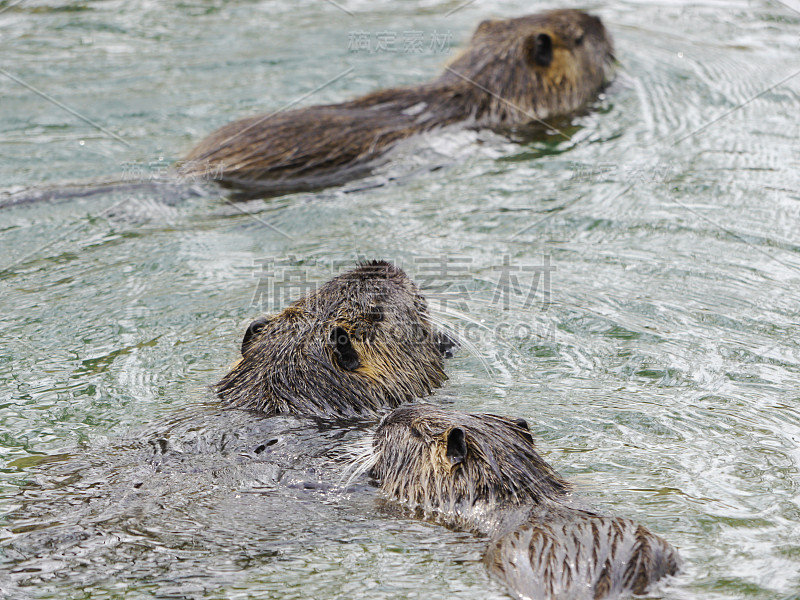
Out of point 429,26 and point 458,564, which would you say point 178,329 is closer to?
point 458,564

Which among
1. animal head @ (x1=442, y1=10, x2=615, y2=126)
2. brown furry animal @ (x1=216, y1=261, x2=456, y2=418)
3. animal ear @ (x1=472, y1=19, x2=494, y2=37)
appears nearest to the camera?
brown furry animal @ (x1=216, y1=261, x2=456, y2=418)

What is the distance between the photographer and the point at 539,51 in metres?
7.54

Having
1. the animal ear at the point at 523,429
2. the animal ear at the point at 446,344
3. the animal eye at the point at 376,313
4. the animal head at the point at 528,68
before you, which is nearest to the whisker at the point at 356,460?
the animal ear at the point at 523,429

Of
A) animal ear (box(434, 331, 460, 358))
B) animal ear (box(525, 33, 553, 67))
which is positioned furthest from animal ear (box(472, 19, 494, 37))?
animal ear (box(434, 331, 460, 358))

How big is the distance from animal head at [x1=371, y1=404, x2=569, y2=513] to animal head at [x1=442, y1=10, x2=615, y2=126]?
4.31m

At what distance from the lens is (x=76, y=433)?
398 centimetres

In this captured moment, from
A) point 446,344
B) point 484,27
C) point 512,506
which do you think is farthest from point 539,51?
point 512,506

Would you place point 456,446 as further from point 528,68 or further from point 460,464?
point 528,68

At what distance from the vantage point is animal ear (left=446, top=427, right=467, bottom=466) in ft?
10.6

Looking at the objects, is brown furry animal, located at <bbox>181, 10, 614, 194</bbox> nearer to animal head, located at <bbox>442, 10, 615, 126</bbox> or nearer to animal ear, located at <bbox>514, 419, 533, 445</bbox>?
animal head, located at <bbox>442, 10, 615, 126</bbox>

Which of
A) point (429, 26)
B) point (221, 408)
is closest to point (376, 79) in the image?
point (429, 26)

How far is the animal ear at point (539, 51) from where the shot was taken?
753 cm

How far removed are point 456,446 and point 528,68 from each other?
16.1 feet

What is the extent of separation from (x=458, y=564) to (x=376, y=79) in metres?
6.24
